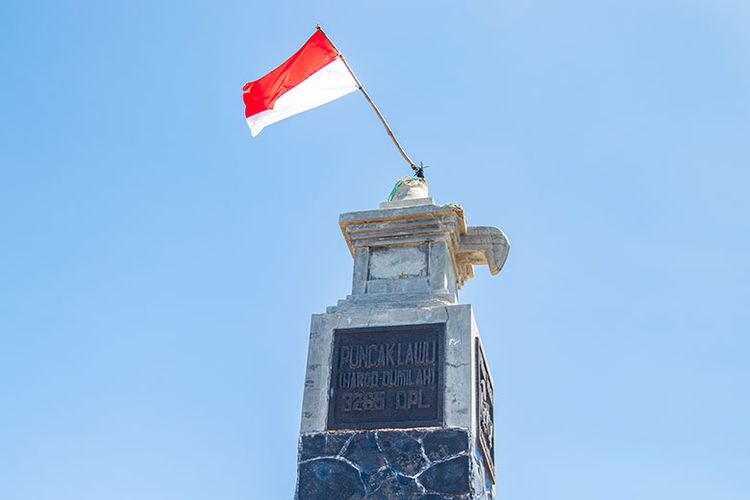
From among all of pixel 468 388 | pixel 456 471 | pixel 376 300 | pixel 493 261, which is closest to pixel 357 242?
pixel 376 300

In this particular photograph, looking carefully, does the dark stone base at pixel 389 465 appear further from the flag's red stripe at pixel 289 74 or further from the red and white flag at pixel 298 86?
the flag's red stripe at pixel 289 74

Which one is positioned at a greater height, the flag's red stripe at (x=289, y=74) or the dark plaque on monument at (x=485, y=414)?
the flag's red stripe at (x=289, y=74)

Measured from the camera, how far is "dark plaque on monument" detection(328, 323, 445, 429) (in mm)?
6629

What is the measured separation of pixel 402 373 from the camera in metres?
6.79

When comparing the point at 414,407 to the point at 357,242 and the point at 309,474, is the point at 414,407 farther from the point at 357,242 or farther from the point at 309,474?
the point at 357,242

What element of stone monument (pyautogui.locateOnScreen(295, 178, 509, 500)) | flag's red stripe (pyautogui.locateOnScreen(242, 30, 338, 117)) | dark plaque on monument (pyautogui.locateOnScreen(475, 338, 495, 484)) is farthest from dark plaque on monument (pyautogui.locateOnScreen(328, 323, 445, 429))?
flag's red stripe (pyautogui.locateOnScreen(242, 30, 338, 117))

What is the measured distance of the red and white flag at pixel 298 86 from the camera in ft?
28.6

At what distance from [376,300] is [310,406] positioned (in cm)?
104

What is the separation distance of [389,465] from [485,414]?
1.14 meters

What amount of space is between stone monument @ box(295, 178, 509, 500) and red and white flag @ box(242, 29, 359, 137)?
158 centimetres

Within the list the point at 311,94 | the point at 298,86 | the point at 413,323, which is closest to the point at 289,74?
the point at 298,86

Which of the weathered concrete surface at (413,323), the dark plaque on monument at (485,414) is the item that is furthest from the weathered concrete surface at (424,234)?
A: the dark plaque on monument at (485,414)

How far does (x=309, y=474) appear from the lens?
6.50 meters

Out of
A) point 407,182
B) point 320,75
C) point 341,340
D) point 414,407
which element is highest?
point 320,75
